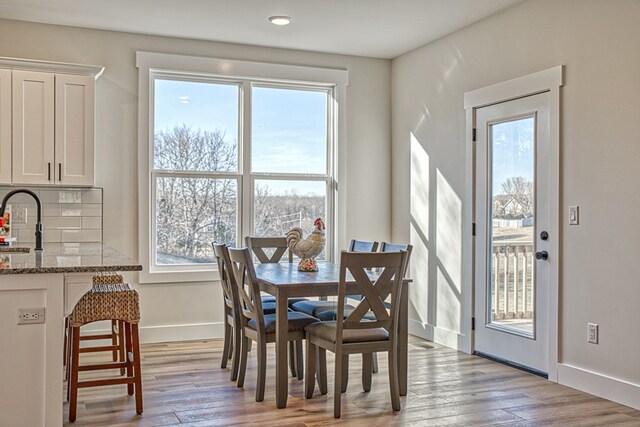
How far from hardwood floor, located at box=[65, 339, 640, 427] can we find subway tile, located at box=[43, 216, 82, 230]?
54.2 inches

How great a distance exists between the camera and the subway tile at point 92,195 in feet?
18.0

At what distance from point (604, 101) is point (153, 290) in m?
3.90

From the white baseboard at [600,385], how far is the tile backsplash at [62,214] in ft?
12.5

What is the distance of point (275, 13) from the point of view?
5074 millimetres

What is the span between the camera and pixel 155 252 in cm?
580

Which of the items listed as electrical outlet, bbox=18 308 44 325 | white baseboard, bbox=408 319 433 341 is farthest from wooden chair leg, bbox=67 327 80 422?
white baseboard, bbox=408 319 433 341

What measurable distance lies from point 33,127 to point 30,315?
2.49 metres

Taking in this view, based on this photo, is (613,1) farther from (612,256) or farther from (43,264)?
(43,264)

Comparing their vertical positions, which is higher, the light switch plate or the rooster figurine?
the light switch plate

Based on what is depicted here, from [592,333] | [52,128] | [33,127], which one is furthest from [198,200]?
[592,333]

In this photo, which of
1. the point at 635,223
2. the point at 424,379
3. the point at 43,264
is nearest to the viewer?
the point at 43,264

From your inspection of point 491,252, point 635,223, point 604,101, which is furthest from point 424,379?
point 604,101

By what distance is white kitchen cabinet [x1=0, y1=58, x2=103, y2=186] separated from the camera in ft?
16.3

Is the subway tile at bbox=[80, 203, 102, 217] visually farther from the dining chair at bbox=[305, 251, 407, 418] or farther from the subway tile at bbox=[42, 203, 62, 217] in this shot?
the dining chair at bbox=[305, 251, 407, 418]
